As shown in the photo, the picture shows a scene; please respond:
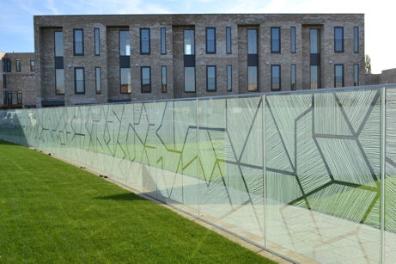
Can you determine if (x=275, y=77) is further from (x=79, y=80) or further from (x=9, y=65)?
(x=9, y=65)

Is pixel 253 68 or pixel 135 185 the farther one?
pixel 253 68

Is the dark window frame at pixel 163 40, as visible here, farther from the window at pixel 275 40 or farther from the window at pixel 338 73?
the window at pixel 338 73

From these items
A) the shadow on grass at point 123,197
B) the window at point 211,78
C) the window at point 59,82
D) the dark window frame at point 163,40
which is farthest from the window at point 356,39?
the shadow on grass at point 123,197

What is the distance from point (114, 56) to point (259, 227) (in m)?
35.4

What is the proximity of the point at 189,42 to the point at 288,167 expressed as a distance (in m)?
35.5

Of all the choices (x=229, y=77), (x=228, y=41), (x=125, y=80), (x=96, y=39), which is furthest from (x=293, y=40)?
(x=96, y=39)

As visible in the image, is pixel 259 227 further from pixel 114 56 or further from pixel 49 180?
pixel 114 56

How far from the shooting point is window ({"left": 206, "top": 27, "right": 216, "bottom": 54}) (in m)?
40.2

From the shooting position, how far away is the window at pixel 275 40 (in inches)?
1597

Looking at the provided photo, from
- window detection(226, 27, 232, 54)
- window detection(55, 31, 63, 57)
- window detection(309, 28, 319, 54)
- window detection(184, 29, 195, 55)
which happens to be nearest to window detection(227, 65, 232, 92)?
window detection(226, 27, 232, 54)

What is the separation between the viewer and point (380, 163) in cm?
483

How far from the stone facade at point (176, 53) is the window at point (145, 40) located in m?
0.28

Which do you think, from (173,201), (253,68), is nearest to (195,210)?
(173,201)

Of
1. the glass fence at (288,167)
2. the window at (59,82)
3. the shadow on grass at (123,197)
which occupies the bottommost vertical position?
the shadow on grass at (123,197)
